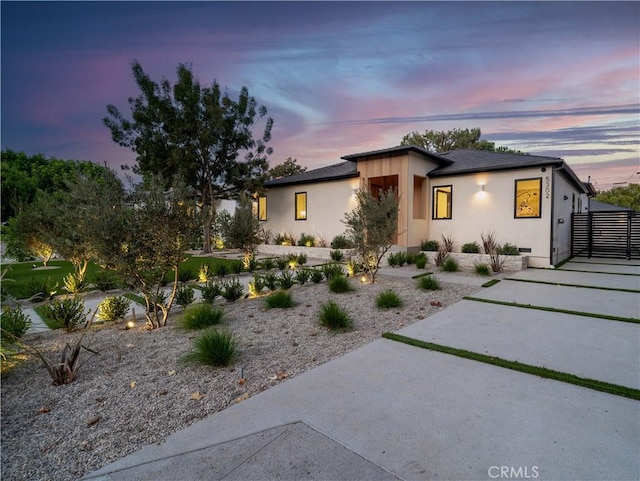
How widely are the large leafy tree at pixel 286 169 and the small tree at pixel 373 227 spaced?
25.1 m

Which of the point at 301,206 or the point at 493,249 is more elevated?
the point at 301,206

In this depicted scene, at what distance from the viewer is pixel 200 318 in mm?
4645

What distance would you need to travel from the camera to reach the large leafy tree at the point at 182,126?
14.3 metres

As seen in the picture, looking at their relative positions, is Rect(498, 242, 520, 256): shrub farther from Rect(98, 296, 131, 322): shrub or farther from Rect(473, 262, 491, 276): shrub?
Rect(98, 296, 131, 322): shrub

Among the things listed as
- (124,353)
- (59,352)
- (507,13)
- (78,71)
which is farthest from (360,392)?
(78,71)

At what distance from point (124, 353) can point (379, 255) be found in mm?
6273

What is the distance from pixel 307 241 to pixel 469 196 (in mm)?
7470

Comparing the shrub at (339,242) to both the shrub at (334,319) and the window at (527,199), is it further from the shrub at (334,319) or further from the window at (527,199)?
the shrub at (334,319)

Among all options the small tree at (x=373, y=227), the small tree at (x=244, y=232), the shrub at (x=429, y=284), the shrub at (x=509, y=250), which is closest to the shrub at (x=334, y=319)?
the shrub at (x=429, y=284)

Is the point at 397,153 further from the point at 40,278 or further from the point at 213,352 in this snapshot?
the point at 40,278

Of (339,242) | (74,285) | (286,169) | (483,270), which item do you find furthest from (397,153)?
(286,169)

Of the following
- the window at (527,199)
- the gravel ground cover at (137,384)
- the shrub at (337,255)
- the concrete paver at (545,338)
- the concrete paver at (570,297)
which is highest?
the window at (527,199)

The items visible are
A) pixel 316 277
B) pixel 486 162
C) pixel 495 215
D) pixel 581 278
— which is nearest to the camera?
pixel 316 277

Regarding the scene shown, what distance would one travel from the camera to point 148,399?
2.70m
